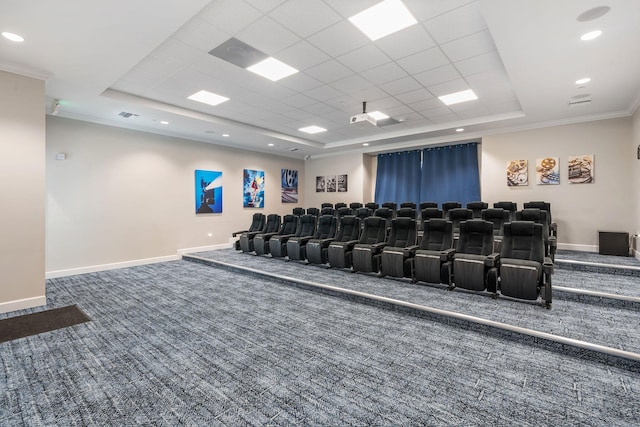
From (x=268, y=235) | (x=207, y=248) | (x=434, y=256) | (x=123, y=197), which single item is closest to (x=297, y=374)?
(x=434, y=256)

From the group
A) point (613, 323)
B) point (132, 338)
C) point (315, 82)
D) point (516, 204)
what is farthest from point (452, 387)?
point (516, 204)

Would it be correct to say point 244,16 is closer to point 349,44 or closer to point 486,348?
point 349,44

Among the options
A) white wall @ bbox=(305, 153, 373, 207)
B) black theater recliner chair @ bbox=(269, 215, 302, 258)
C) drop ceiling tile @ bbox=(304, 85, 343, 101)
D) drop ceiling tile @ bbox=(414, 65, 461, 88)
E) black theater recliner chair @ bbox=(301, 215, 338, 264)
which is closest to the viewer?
drop ceiling tile @ bbox=(414, 65, 461, 88)

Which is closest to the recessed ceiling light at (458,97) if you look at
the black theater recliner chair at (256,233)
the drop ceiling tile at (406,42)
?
the drop ceiling tile at (406,42)

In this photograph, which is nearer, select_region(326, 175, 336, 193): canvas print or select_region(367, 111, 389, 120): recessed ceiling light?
select_region(367, 111, 389, 120): recessed ceiling light

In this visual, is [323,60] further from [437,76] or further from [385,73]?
[437,76]

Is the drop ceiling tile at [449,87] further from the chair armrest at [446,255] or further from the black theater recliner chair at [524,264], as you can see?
the chair armrest at [446,255]

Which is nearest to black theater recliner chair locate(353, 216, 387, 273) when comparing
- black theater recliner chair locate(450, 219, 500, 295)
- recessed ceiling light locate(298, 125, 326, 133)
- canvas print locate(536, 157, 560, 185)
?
black theater recliner chair locate(450, 219, 500, 295)

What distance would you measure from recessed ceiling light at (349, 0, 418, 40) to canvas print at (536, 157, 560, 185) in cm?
553

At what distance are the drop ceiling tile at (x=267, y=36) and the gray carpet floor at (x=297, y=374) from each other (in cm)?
336

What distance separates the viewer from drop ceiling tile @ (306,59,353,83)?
4.32m

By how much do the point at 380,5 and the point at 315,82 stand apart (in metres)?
1.96

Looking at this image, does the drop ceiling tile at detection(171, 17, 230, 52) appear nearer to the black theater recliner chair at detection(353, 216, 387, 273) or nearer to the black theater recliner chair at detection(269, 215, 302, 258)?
the black theater recliner chair at detection(353, 216, 387, 273)

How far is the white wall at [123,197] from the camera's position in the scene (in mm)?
5926
